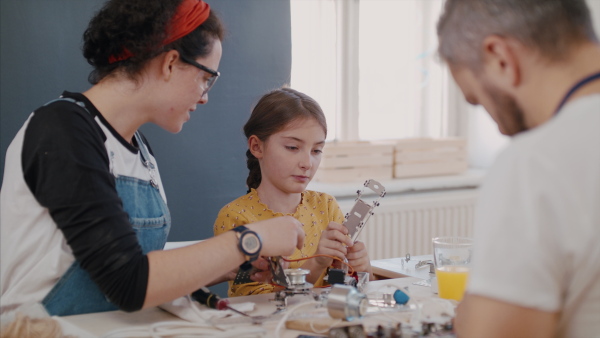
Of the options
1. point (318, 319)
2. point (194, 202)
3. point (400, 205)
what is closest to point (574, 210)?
point (318, 319)

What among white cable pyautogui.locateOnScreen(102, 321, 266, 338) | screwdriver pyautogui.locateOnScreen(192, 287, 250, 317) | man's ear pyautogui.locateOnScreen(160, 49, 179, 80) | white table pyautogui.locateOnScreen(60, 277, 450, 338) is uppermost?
man's ear pyautogui.locateOnScreen(160, 49, 179, 80)

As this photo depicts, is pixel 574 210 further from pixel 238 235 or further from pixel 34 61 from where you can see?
pixel 34 61

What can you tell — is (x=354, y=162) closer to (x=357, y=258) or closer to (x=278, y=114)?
(x=278, y=114)

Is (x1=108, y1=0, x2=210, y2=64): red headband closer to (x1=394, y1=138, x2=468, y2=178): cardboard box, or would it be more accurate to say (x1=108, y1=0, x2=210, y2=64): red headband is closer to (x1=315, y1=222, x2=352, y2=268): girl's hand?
(x1=315, y1=222, x2=352, y2=268): girl's hand

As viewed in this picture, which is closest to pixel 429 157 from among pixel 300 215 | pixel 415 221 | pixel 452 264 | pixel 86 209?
pixel 415 221

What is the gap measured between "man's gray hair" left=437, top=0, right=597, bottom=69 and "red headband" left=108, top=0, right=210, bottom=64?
30.4 inches

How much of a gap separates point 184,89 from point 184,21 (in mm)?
177

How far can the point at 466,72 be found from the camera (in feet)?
3.64

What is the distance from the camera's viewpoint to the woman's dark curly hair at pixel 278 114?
226cm

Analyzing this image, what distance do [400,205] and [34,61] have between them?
225 cm

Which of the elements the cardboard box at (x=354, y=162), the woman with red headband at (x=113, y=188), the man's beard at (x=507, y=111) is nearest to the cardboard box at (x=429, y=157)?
the cardboard box at (x=354, y=162)

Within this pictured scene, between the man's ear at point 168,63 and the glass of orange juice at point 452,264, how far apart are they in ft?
2.90

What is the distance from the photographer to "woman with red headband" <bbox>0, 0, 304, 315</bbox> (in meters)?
1.37

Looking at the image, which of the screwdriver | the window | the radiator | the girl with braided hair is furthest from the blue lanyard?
the window
